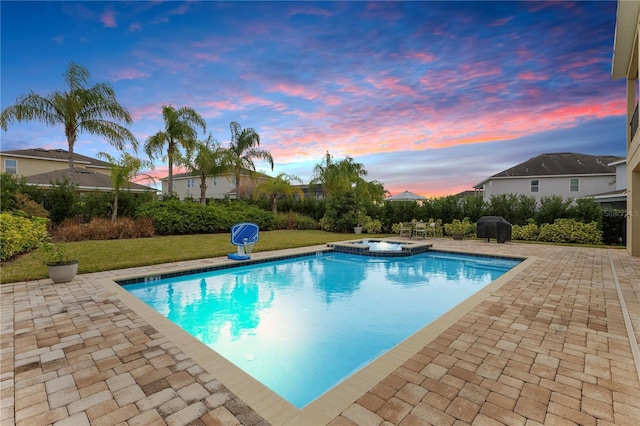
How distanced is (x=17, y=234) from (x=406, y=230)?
15041 millimetres

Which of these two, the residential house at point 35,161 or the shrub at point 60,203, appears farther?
the residential house at point 35,161

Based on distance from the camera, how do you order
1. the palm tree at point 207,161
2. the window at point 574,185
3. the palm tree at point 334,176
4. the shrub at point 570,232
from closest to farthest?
the shrub at point 570,232 < the palm tree at point 207,161 < the window at point 574,185 < the palm tree at point 334,176

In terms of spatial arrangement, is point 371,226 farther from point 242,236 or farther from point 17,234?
point 17,234

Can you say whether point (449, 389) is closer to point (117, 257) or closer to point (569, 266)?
point (569, 266)

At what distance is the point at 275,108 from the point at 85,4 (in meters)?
7.86

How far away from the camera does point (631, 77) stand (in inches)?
416

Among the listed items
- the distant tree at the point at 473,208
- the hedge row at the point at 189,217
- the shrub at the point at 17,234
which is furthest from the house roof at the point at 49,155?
the distant tree at the point at 473,208

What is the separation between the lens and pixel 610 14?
30.9 feet

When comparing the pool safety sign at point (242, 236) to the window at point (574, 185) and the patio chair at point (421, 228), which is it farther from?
the window at point (574, 185)

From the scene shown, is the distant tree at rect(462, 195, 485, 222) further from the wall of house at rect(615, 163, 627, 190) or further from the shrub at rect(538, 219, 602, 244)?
the wall of house at rect(615, 163, 627, 190)

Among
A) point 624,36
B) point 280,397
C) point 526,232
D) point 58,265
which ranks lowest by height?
point 280,397

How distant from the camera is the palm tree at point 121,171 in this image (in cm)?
1375

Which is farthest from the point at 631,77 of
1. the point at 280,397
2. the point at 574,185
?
the point at 574,185

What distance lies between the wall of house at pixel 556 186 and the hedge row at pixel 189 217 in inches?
755
